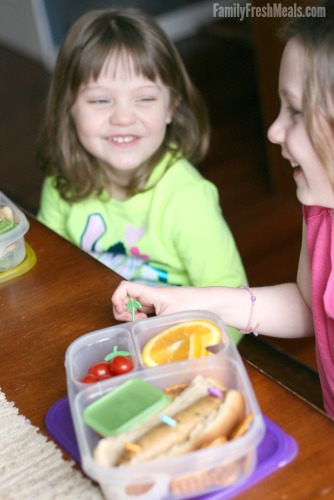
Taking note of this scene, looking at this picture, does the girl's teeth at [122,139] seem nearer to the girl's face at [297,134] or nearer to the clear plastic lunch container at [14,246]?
the clear plastic lunch container at [14,246]

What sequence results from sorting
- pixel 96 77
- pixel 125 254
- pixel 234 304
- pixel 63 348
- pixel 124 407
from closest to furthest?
pixel 124 407, pixel 63 348, pixel 234 304, pixel 96 77, pixel 125 254

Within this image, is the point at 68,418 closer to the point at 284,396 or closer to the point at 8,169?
the point at 284,396

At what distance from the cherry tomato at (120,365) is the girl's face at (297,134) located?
342mm

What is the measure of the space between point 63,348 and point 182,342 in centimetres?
23

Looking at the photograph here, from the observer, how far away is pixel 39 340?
1170 millimetres

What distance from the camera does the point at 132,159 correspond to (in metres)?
1.76

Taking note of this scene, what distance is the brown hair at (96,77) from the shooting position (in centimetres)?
170

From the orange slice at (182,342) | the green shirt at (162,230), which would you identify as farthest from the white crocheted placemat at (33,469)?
the green shirt at (162,230)

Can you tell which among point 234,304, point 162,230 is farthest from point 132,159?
point 234,304

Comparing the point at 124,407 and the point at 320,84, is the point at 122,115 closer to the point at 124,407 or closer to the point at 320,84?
the point at 320,84

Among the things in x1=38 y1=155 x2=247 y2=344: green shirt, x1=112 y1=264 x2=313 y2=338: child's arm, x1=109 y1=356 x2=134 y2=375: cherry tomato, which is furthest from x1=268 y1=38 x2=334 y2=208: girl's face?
x1=38 y1=155 x2=247 y2=344: green shirt

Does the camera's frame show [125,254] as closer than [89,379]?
No

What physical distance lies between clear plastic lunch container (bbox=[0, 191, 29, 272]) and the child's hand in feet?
0.82

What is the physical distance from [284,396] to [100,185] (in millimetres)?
945
